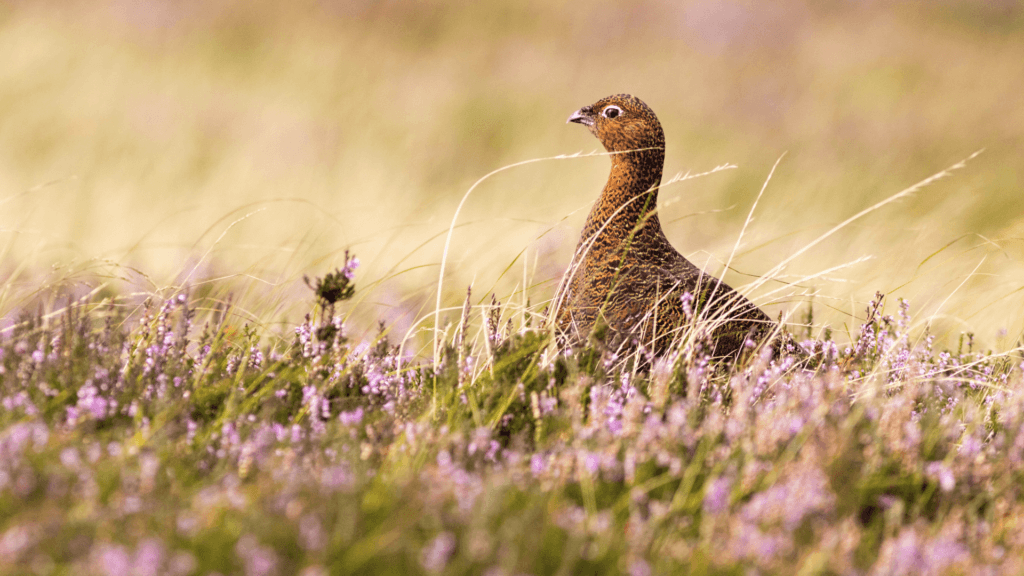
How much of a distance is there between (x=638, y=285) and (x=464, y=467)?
157cm

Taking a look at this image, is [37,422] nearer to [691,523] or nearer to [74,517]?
[74,517]

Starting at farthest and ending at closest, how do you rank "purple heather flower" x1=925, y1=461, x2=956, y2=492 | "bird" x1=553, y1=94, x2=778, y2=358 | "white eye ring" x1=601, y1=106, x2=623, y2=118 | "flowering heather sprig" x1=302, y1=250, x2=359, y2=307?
"white eye ring" x1=601, y1=106, x2=623, y2=118 → "bird" x1=553, y1=94, x2=778, y2=358 → "flowering heather sprig" x1=302, y1=250, x2=359, y2=307 → "purple heather flower" x1=925, y1=461, x2=956, y2=492

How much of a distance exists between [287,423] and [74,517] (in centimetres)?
108

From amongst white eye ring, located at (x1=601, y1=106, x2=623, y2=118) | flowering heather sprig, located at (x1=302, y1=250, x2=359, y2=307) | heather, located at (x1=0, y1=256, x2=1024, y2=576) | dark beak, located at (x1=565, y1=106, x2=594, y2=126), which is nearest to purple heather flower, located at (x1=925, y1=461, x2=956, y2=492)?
heather, located at (x1=0, y1=256, x2=1024, y2=576)

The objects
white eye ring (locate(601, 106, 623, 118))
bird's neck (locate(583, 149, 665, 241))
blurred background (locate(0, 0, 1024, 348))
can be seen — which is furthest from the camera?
blurred background (locate(0, 0, 1024, 348))

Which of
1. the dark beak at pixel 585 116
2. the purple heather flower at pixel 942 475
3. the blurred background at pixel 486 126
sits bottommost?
the purple heather flower at pixel 942 475

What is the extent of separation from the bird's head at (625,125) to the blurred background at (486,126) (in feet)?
6.44

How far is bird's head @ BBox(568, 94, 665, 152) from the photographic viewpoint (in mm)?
4172

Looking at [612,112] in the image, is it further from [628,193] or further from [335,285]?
[335,285]

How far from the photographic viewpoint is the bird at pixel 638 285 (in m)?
3.60

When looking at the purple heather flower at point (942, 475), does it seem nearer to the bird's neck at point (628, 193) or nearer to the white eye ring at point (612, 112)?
the bird's neck at point (628, 193)

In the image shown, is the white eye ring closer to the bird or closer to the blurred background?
the bird

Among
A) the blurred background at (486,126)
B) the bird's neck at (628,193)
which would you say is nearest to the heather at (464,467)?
the bird's neck at (628,193)

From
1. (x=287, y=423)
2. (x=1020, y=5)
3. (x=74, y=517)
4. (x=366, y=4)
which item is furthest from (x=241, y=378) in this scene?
(x=1020, y=5)
